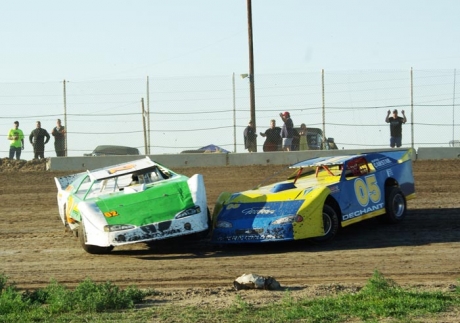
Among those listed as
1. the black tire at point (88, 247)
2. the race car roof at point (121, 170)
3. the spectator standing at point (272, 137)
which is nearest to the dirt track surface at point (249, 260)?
the black tire at point (88, 247)

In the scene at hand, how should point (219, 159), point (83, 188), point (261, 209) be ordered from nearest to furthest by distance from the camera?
point (261, 209), point (83, 188), point (219, 159)

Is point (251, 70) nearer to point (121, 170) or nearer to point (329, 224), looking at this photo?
point (121, 170)

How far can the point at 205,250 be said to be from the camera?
42.7 ft

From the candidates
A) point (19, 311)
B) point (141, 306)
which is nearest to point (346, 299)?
point (141, 306)

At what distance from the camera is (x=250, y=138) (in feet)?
80.6

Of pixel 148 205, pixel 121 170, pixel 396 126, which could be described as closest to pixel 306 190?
pixel 148 205

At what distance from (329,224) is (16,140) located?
14.0 meters

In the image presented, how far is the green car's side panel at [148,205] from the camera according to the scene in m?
12.5

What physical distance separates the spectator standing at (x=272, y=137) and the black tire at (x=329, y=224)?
11.6 metres

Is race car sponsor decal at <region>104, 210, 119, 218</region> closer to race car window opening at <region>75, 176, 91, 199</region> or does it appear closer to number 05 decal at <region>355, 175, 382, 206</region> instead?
race car window opening at <region>75, 176, 91, 199</region>

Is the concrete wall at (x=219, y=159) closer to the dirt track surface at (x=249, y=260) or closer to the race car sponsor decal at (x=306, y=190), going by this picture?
the dirt track surface at (x=249, y=260)

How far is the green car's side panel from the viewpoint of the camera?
12484mm

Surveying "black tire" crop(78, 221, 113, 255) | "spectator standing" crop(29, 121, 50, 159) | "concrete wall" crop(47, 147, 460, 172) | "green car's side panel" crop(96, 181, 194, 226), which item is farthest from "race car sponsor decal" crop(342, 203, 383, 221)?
"spectator standing" crop(29, 121, 50, 159)

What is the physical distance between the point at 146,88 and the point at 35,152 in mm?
3476
